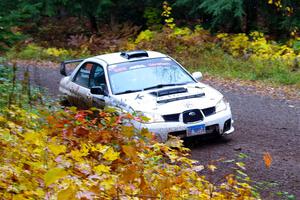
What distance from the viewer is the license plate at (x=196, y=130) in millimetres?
8711

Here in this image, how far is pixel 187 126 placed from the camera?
870 cm

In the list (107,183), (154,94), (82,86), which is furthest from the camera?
(82,86)

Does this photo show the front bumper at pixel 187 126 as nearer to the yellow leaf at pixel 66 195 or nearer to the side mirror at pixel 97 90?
the side mirror at pixel 97 90

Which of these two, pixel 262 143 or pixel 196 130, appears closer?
pixel 196 130

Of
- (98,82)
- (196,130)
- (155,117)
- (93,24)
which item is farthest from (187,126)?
(93,24)

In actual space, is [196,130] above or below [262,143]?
above

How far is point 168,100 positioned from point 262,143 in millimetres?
1896

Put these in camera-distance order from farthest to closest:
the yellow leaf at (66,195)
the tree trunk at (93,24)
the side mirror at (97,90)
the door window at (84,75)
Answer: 1. the tree trunk at (93,24)
2. the door window at (84,75)
3. the side mirror at (97,90)
4. the yellow leaf at (66,195)

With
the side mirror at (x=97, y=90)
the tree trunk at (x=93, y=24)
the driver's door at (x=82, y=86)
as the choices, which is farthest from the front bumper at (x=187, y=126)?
the tree trunk at (x=93, y=24)

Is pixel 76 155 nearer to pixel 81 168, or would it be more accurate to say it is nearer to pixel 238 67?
pixel 81 168

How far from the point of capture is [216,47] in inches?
819

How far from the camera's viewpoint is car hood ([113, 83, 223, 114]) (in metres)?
8.77

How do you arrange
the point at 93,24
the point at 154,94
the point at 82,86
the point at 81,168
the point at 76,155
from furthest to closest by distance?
the point at 93,24 < the point at 82,86 < the point at 154,94 < the point at 81,168 < the point at 76,155

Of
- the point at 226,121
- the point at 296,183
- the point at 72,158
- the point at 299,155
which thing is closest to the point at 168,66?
the point at 226,121
